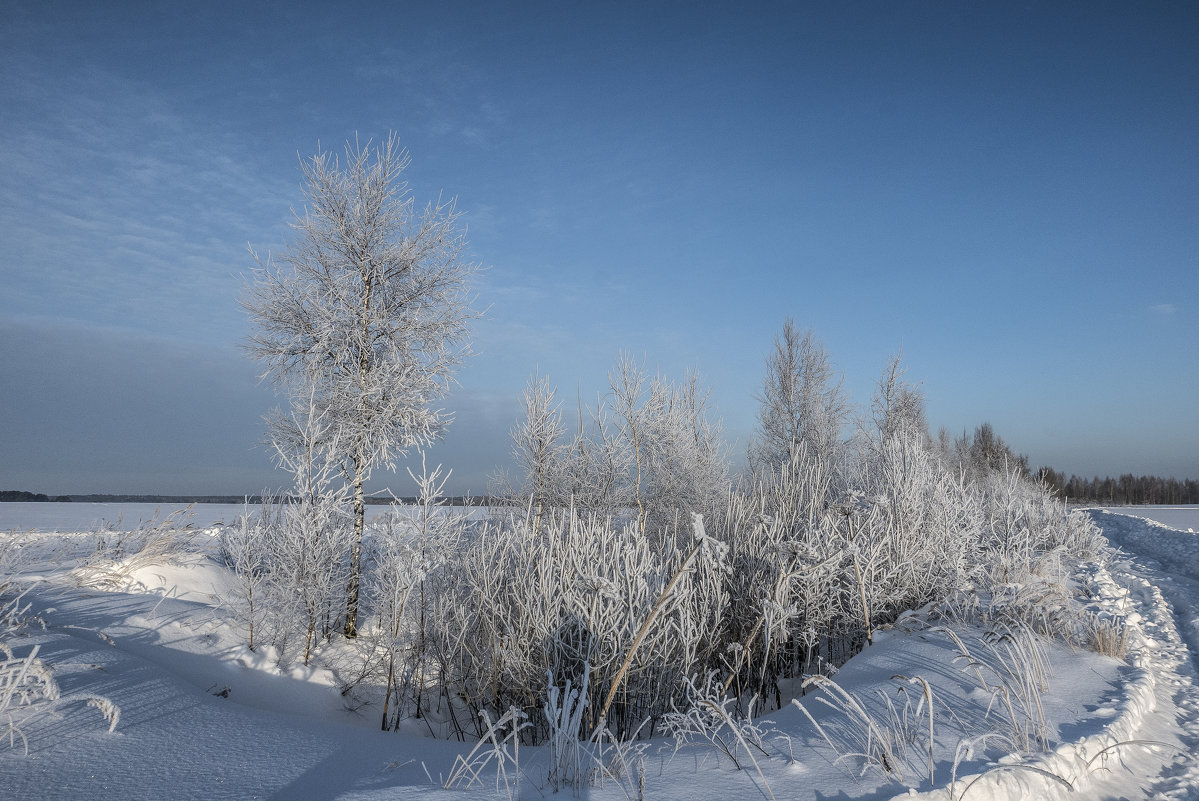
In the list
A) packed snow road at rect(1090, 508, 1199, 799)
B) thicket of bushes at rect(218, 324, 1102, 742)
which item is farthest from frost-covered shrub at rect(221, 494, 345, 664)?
packed snow road at rect(1090, 508, 1199, 799)

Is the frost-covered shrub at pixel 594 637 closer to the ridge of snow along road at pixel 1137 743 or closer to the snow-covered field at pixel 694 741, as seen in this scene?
the snow-covered field at pixel 694 741

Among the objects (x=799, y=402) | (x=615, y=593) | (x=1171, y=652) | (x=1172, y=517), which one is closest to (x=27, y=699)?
(x=615, y=593)

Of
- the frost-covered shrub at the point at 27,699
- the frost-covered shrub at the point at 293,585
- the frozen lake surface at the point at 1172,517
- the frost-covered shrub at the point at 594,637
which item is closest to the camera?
the frost-covered shrub at the point at 27,699

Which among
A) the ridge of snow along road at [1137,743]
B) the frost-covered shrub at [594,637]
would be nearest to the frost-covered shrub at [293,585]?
the frost-covered shrub at [594,637]

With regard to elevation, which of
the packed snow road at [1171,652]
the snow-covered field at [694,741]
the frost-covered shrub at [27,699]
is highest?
the frost-covered shrub at [27,699]

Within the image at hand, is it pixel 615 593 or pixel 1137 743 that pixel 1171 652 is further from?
pixel 615 593

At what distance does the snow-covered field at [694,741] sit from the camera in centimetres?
239

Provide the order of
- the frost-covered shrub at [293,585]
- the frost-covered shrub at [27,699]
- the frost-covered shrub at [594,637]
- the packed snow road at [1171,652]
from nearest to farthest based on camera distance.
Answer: the frost-covered shrub at [27,699], the packed snow road at [1171,652], the frost-covered shrub at [594,637], the frost-covered shrub at [293,585]

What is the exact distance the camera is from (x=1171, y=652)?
194 inches

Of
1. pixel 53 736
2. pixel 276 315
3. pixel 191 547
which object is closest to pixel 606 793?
pixel 53 736

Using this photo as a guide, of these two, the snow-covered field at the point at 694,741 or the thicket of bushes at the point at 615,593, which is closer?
the snow-covered field at the point at 694,741

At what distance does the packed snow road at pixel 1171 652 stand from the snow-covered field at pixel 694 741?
0.02 metres

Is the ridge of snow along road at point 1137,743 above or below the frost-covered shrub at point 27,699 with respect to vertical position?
below

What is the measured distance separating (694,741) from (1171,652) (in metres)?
4.60
